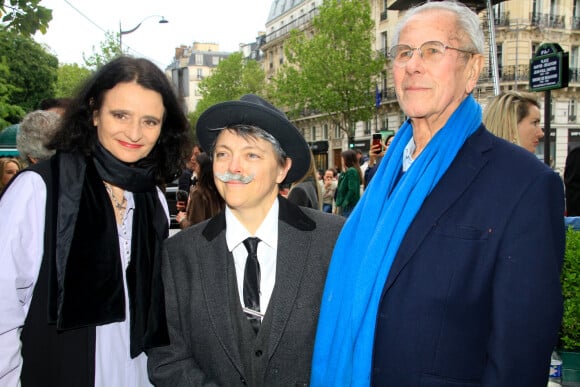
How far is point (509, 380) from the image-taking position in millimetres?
1684

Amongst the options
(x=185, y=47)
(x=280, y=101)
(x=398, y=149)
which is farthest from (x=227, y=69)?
(x=185, y=47)

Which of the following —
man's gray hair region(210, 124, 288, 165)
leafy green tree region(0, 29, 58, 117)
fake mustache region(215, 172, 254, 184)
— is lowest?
fake mustache region(215, 172, 254, 184)

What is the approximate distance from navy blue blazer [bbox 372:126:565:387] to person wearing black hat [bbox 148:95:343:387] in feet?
1.49

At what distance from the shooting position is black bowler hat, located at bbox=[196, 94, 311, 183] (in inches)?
91.0

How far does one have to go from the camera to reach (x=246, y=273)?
2311 mm

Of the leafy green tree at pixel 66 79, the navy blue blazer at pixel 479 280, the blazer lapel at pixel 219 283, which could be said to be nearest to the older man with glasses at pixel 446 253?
the navy blue blazer at pixel 479 280

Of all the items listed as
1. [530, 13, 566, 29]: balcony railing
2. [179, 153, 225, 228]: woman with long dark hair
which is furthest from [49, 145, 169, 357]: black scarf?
[530, 13, 566, 29]: balcony railing

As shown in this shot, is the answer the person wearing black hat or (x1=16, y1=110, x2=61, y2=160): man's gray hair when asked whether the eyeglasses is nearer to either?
the person wearing black hat

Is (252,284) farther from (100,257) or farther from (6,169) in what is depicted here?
(6,169)

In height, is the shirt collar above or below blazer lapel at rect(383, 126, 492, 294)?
above

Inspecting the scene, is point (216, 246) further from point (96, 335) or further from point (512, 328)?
point (512, 328)

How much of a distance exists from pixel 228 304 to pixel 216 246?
0.29 metres

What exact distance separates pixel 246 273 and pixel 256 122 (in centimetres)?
74

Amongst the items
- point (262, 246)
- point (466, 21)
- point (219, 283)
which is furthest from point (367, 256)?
point (466, 21)
